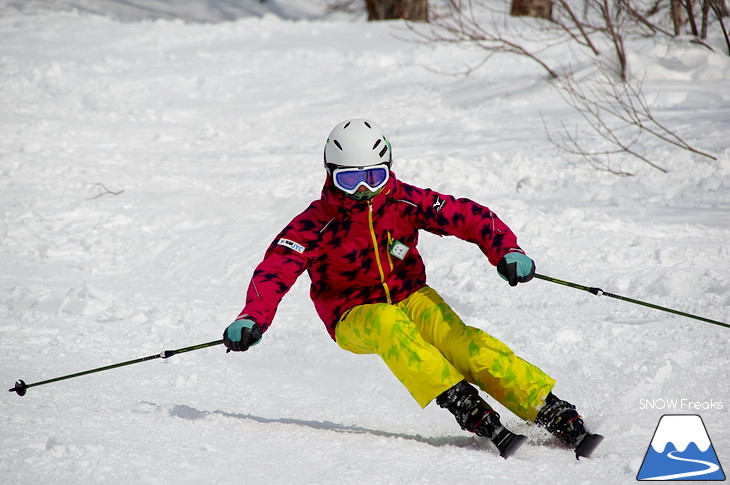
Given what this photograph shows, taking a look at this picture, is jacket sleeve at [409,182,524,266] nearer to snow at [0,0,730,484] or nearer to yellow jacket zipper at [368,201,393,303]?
yellow jacket zipper at [368,201,393,303]

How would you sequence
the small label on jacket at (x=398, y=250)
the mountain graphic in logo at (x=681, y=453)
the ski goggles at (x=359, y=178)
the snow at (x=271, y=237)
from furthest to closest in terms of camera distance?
the small label on jacket at (x=398, y=250)
the ski goggles at (x=359, y=178)
the snow at (x=271, y=237)
the mountain graphic in logo at (x=681, y=453)

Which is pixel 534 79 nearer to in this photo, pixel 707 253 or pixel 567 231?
pixel 567 231

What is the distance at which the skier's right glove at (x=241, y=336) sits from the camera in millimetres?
3506

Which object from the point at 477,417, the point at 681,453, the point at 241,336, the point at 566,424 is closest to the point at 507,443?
the point at 477,417

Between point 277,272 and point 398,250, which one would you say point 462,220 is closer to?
point 398,250

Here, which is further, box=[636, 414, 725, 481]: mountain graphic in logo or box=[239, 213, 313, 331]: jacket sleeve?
box=[239, 213, 313, 331]: jacket sleeve

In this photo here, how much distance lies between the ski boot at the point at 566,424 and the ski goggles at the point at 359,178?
1.25 meters

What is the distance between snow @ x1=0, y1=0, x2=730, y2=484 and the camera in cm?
346

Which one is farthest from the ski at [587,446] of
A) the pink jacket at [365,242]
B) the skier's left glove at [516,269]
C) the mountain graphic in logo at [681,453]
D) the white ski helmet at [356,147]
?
the white ski helmet at [356,147]

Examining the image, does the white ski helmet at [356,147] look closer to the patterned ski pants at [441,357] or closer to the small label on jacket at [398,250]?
the small label on jacket at [398,250]

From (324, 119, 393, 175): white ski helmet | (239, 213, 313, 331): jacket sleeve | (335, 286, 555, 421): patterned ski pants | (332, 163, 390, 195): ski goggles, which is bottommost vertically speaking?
(335, 286, 555, 421): patterned ski pants

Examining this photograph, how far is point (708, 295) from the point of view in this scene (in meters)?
5.01

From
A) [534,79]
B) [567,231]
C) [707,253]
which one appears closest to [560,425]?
[707,253]

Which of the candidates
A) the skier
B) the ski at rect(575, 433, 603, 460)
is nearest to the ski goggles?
the skier
